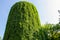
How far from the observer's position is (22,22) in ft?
36.3

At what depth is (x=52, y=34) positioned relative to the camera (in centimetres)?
1241

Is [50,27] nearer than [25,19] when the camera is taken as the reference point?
No

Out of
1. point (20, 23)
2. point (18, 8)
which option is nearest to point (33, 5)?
point (18, 8)

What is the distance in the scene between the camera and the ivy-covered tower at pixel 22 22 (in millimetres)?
10859

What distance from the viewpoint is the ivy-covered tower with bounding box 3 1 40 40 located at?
35.6ft

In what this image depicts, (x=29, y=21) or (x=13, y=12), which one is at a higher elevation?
(x=13, y=12)

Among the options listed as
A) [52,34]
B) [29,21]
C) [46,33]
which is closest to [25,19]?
[29,21]

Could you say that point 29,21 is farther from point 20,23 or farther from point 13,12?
point 13,12

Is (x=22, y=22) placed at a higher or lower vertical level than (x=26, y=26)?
higher

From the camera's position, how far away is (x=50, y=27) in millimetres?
12234

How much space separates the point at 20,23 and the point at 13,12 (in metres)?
1.25

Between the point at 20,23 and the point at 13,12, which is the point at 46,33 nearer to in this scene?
the point at 20,23

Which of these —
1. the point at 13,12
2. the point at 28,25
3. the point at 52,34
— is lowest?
the point at 52,34

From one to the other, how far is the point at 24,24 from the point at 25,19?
1.26ft
